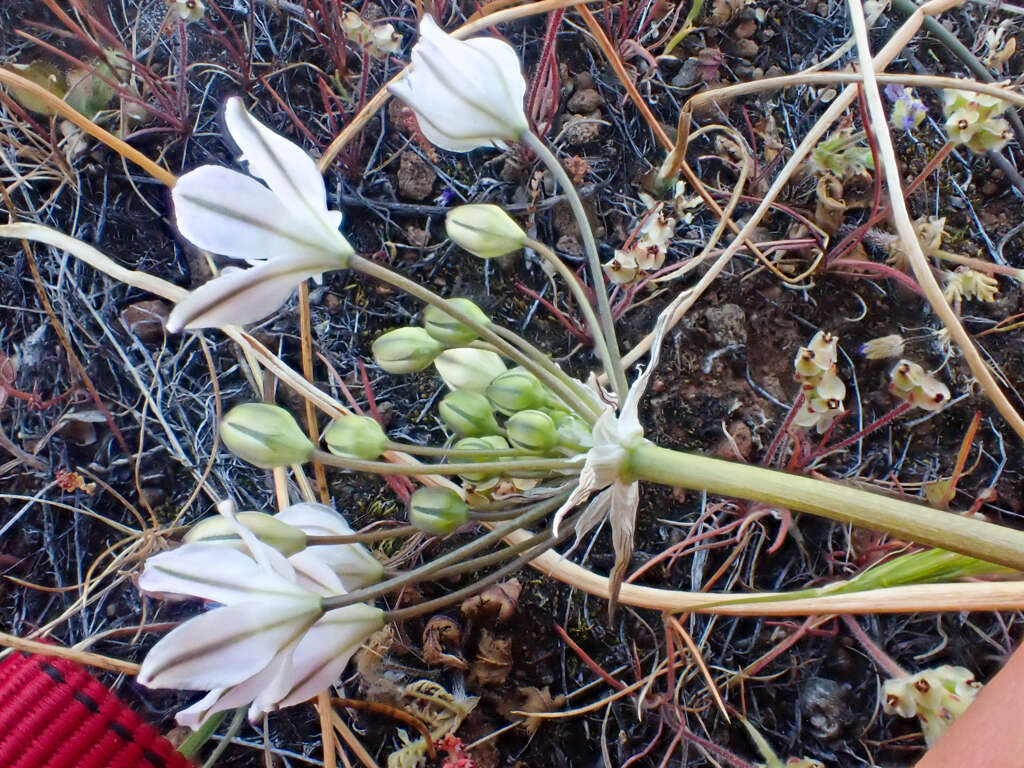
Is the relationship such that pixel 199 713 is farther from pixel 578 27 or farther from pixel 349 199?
pixel 578 27

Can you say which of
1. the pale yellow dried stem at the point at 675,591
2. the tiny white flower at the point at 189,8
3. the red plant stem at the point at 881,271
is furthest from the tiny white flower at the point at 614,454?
the tiny white flower at the point at 189,8

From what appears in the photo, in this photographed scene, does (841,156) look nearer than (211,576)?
No

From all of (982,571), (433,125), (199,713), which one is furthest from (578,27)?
(199,713)

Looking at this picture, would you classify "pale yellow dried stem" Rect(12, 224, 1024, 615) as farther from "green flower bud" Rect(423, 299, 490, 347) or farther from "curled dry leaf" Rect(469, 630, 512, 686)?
"green flower bud" Rect(423, 299, 490, 347)

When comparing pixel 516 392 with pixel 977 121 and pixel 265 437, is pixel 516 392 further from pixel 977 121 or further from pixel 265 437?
pixel 977 121

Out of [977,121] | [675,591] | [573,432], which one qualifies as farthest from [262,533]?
[977,121]
